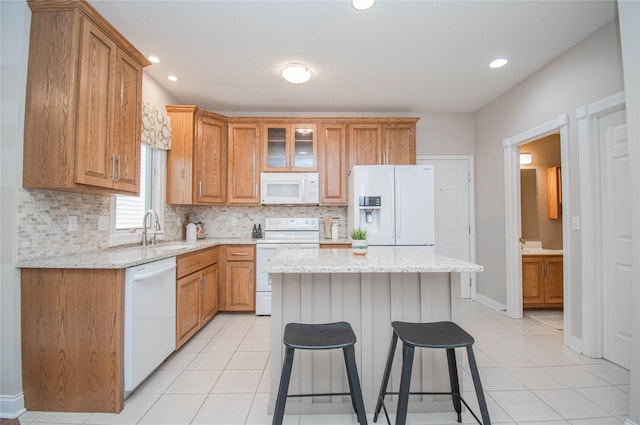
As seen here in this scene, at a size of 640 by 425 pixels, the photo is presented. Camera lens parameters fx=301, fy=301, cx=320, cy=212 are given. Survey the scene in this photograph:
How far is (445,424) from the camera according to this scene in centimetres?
167

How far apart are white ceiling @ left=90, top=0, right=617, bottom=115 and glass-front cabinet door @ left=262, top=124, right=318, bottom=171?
1.40ft

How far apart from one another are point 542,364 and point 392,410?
1458mm

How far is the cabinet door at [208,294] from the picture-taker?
3.09 meters

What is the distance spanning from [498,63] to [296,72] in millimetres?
1985

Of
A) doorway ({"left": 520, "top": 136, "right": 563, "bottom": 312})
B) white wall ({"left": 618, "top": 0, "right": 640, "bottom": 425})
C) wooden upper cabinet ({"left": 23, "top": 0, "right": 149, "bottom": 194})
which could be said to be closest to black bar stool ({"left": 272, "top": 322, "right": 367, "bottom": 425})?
white wall ({"left": 618, "top": 0, "right": 640, "bottom": 425})

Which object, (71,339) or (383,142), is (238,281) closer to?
(71,339)

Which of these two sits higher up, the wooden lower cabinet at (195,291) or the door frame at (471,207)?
the door frame at (471,207)

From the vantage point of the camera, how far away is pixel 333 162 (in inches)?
156

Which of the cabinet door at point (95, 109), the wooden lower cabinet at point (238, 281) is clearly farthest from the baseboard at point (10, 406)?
the wooden lower cabinet at point (238, 281)

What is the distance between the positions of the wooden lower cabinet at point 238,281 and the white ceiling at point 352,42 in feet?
6.41

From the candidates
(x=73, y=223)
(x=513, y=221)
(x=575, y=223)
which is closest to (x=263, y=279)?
(x=73, y=223)

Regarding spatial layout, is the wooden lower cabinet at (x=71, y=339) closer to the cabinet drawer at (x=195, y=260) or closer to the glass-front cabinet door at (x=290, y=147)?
the cabinet drawer at (x=195, y=260)

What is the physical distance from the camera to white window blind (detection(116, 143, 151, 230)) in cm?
281

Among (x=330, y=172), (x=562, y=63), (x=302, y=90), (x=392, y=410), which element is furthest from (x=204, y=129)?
(x=562, y=63)
